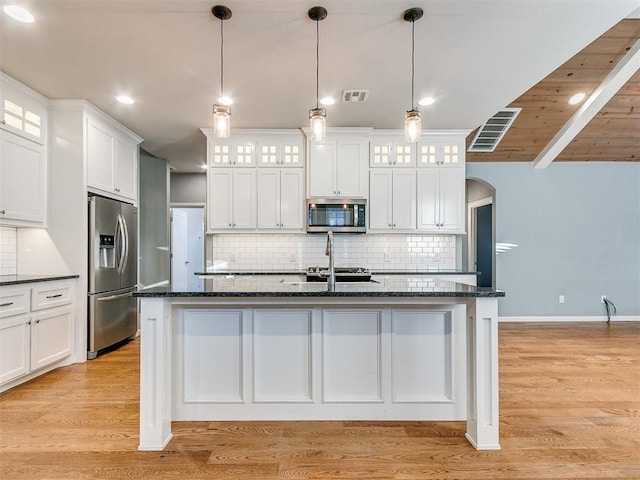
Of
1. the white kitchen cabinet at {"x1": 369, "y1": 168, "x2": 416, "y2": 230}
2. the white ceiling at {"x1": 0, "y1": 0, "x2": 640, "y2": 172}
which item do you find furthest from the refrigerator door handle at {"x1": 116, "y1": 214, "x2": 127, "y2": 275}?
the white kitchen cabinet at {"x1": 369, "y1": 168, "x2": 416, "y2": 230}

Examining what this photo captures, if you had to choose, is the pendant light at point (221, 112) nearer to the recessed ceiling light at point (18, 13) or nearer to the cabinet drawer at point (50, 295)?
the recessed ceiling light at point (18, 13)

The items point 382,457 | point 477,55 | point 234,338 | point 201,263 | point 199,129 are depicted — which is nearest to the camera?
point 382,457

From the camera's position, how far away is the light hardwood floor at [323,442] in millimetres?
1864

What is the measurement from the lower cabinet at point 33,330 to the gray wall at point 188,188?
12.2ft

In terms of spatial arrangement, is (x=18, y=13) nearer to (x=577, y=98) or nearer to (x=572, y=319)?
(x=577, y=98)

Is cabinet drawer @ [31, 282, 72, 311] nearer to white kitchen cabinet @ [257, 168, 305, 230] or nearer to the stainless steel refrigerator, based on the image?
the stainless steel refrigerator

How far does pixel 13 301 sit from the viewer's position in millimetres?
2883

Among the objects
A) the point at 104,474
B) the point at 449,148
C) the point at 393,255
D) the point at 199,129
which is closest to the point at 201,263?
the point at 199,129

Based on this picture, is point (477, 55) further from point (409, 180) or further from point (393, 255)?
point (393, 255)

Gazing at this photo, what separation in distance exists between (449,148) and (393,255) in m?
1.59

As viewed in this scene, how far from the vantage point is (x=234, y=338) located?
2.32 m

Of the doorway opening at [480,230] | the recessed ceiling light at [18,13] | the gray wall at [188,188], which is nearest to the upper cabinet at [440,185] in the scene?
the doorway opening at [480,230]

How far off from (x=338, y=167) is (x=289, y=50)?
196 centimetres

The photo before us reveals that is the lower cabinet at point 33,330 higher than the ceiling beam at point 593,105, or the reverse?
the ceiling beam at point 593,105
